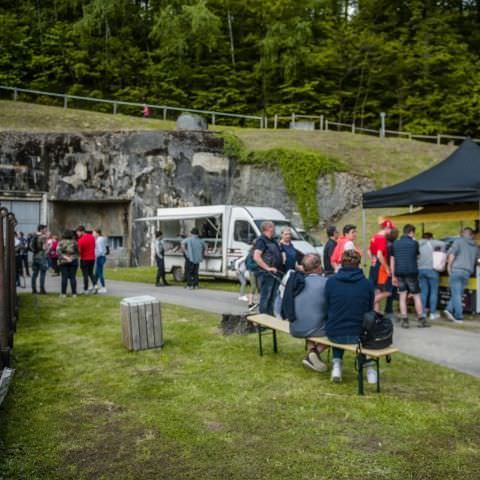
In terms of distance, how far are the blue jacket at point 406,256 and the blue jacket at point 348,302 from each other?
3.99m

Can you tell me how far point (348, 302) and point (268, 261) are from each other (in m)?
3.49

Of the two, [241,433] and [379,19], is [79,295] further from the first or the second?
[379,19]

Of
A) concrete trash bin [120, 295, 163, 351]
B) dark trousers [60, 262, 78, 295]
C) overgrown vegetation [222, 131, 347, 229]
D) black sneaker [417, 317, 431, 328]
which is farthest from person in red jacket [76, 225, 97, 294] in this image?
overgrown vegetation [222, 131, 347, 229]

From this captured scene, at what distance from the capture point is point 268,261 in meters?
9.61

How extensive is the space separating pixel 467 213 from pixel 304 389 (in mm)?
7837

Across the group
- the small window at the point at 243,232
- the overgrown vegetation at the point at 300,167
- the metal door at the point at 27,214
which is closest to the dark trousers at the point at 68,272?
the small window at the point at 243,232

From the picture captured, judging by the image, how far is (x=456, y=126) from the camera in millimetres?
39094

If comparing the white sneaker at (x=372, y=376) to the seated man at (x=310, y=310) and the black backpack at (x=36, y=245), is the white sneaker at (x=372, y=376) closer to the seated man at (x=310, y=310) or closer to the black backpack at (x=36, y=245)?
the seated man at (x=310, y=310)

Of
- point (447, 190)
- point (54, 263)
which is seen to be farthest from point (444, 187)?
point (54, 263)

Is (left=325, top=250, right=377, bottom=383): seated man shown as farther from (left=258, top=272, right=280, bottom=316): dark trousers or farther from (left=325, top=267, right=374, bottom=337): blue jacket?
(left=258, top=272, right=280, bottom=316): dark trousers

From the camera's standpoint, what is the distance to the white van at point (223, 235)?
17.1 m

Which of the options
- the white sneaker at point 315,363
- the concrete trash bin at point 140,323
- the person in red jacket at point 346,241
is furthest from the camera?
the person in red jacket at point 346,241

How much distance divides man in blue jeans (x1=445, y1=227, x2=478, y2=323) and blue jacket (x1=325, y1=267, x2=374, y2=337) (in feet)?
16.2

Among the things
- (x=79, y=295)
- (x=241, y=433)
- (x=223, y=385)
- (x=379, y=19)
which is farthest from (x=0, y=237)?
(x=379, y=19)
